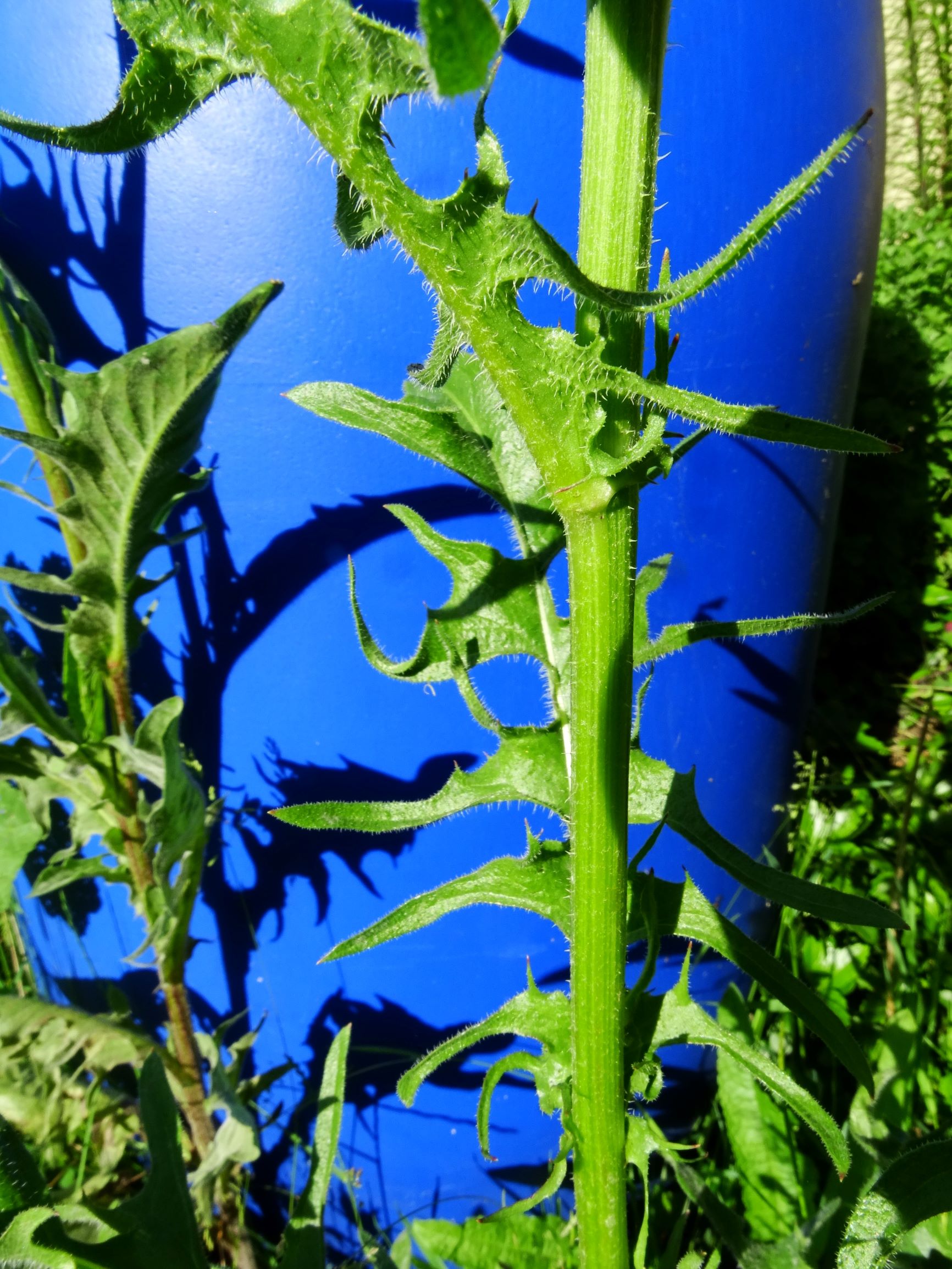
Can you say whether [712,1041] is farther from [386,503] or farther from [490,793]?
[386,503]

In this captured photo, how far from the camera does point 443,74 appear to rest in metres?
0.20

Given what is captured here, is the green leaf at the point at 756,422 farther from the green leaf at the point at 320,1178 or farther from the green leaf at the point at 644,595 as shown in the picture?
the green leaf at the point at 320,1178

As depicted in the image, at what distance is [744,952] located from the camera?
0.45m

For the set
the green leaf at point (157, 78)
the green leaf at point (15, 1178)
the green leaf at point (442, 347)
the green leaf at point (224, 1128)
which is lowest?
the green leaf at point (224, 1128)

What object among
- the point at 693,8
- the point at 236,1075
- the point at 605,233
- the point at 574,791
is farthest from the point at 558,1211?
the point at 693,8

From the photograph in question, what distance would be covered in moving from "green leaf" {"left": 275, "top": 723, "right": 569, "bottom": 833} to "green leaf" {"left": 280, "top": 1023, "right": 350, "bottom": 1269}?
0.18 m

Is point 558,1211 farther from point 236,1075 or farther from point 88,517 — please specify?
point 88,517

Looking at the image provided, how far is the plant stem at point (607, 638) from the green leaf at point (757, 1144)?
0.48 metres

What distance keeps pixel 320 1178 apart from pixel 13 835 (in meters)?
0.42

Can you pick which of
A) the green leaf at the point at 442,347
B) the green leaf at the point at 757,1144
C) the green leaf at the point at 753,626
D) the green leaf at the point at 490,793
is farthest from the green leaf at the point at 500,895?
the green leaf at the point at 757,1144

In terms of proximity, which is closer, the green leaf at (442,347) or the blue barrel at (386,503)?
the green leaf at (442,347)

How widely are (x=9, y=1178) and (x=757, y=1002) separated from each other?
2.65ft

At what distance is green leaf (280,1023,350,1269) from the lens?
0.54m

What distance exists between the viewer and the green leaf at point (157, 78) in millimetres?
339
